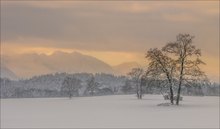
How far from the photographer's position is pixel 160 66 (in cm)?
7369

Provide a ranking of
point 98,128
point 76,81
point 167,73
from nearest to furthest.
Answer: point 98,128 < point 167,73 < point 76,81

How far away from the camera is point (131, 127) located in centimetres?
3250

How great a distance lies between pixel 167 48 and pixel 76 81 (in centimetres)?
10344

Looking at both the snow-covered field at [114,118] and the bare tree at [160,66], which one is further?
the bare tree at [160,66]

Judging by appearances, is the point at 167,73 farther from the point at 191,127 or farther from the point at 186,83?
the point at 191,127

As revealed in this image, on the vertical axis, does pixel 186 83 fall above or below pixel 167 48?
below

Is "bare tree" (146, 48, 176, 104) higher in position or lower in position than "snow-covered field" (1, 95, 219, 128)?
higher

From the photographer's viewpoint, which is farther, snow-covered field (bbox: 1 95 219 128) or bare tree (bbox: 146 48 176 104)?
bare tree (bbox: 146 48 176 104)

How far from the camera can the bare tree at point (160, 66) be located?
73.5 meters

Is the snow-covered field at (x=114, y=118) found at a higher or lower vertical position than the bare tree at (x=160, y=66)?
lower

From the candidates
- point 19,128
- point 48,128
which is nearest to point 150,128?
point 48,128

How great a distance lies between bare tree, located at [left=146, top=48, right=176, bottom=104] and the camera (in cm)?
7350

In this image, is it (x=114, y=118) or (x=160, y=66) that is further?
(x=160, y=66)

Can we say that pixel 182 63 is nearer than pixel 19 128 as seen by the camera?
No
